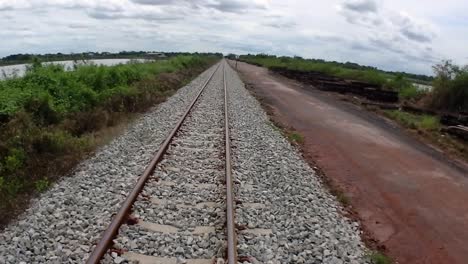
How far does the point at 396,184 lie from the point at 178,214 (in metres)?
5.07

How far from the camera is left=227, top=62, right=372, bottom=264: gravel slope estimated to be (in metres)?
5.96

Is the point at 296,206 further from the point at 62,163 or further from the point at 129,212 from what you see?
the point at 62,163

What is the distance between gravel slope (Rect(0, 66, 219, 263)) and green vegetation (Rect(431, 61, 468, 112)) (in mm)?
19317

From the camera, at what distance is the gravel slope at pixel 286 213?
19.6ft

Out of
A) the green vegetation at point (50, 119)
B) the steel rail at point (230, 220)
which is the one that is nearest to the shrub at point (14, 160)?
the green vegetation at point (50, 119)

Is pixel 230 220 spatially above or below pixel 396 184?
above

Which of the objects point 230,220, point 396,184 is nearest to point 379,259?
point 230,220

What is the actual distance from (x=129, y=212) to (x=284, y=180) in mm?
3295

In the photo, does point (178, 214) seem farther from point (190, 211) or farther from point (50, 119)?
point (50, 119)

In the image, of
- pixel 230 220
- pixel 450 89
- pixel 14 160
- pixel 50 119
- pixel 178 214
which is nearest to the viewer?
pixel 230 220

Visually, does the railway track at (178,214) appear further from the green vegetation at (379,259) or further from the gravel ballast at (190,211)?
the green vegetation at (379,259)

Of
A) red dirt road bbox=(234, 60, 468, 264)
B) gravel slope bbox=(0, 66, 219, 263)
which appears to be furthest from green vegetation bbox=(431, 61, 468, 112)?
gravel slope bbox=(0, 66, 219, 263)

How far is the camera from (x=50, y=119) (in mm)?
11820

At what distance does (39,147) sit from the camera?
9.20 metres
